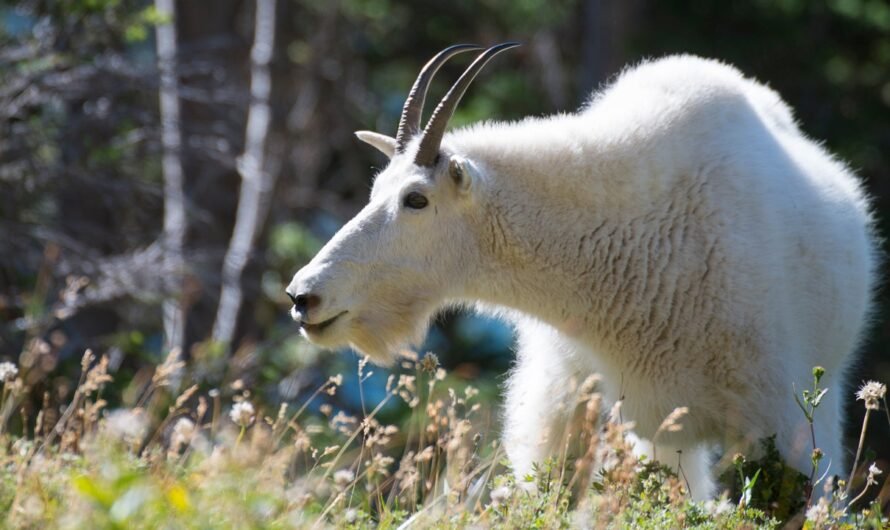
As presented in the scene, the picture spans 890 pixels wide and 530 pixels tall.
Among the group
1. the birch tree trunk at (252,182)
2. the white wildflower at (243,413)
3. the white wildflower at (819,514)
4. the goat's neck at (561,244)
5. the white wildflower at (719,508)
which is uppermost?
the birch tree trunk at (252,182)

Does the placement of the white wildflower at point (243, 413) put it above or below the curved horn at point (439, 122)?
below

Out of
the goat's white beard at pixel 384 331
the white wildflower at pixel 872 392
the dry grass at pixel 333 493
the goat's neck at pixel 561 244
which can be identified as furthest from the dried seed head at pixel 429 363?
the white wildflower at pixel 872 392

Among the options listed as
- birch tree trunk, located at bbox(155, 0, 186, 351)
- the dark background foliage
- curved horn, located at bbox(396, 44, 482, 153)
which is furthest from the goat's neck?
birch tree trunk, located at bbox(155, 0, 186, 351)

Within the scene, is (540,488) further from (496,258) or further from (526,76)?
(526,76)

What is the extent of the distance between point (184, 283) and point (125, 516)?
660 cm

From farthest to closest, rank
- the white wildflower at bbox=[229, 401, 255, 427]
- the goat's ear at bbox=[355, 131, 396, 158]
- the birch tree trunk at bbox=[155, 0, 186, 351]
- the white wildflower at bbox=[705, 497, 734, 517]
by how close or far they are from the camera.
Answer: the birch tree trunk at bbox=[155, 0, 186, 351]
the goat's ear at bbox=[355, 131, 396, 158]
the white wildflower at bbox=[705, 497, 734, 517]
the white wildflower at bbox=[229, 401, 255, 427]

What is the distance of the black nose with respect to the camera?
5613mm

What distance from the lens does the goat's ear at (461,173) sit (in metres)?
5.71

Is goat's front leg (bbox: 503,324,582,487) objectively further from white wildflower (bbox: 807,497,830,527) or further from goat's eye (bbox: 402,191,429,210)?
white wildflower (bbox: 807,497,830,527)

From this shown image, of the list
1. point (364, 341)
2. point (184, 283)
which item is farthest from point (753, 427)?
point (184, 283)

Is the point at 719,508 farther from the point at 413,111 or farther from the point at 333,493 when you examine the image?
the point at 413,111

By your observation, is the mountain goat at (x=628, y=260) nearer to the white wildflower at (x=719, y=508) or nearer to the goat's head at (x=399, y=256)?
the goat's head at (x=399, y=256)

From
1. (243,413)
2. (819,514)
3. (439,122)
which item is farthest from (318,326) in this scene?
(819,514)

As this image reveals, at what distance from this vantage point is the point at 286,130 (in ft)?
52.2
